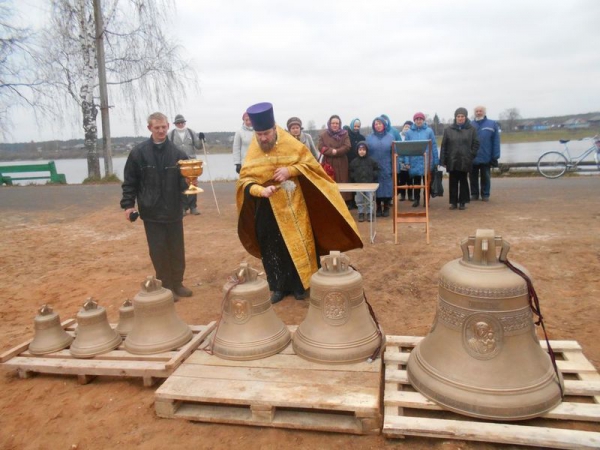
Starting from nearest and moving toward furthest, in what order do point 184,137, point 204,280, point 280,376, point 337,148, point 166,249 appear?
point 280,376, point 166,249, point 204,280, point 337,148, point 184,137

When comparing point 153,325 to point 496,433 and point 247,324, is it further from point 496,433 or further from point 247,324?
point 496,433

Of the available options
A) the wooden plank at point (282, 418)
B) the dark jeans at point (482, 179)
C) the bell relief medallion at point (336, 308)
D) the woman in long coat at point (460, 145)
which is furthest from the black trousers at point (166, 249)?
the dark jeans at point (482, 179)

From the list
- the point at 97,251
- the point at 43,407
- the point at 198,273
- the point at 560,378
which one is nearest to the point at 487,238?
the point at 560,378

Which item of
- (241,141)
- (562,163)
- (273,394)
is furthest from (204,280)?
(562,163)

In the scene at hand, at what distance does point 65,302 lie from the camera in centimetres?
536

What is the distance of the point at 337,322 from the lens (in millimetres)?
3264

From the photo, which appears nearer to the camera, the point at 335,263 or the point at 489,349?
the point at 489,349

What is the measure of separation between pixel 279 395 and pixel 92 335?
68.3 inches

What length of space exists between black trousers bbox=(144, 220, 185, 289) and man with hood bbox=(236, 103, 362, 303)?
823 millimetres

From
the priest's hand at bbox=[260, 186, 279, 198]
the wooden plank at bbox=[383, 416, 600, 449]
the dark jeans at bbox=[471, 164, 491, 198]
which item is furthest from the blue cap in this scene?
the dark jeans at bbox=[471, 164, 491, 198]

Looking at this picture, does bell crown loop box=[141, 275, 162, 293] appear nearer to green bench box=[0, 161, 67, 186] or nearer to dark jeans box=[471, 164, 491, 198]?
dark jeans box=[471, 164, 491, 198]

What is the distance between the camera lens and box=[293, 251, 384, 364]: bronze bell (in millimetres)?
3186

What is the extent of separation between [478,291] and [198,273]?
4202 millimetres

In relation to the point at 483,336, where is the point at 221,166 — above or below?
above
